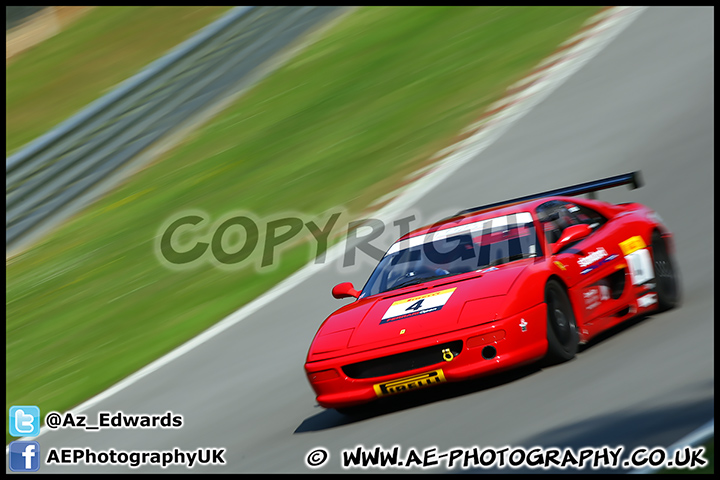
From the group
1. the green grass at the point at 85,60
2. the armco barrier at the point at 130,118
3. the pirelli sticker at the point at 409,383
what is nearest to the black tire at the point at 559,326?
the pirelli sticker at the point at 409,383

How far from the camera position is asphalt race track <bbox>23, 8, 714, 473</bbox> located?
4.98 metres

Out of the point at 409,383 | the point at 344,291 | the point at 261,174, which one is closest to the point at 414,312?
the point at 409,383

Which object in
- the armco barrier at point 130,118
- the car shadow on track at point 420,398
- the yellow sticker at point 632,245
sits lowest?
the car shadow on track at point 420,398

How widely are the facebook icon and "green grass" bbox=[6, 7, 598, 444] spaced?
1217 mm

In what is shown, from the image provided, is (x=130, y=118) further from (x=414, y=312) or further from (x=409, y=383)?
(x=409, y=383)

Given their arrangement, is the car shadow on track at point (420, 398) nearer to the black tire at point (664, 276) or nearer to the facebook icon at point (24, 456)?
the black tire at point (664, 276)

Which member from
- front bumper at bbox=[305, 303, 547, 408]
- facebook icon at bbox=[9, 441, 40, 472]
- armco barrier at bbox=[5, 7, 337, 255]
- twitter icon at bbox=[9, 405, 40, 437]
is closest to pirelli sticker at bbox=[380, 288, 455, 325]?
front bumper at bbox=[305, 303, 547, 408]

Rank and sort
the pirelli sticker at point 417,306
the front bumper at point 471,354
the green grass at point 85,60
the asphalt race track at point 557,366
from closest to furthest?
1. the asphalt race track at point 557,366
2. the front bumper at point 471,354
3. the pirelli sticker at point 417,306
4. the green grass at point 85,60

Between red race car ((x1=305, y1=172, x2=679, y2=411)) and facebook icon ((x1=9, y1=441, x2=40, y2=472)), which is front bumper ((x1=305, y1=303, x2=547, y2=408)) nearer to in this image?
red race car ((x1=305, y1=172, x2=679, y2=411))

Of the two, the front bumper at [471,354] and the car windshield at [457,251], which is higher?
the car windshield at [457,251]

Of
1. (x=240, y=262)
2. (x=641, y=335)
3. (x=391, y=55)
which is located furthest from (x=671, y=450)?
(x=391, y=55)

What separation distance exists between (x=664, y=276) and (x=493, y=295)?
200cm

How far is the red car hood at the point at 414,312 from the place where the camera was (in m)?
5.56

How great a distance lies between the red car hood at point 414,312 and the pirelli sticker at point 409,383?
24 centimetres
